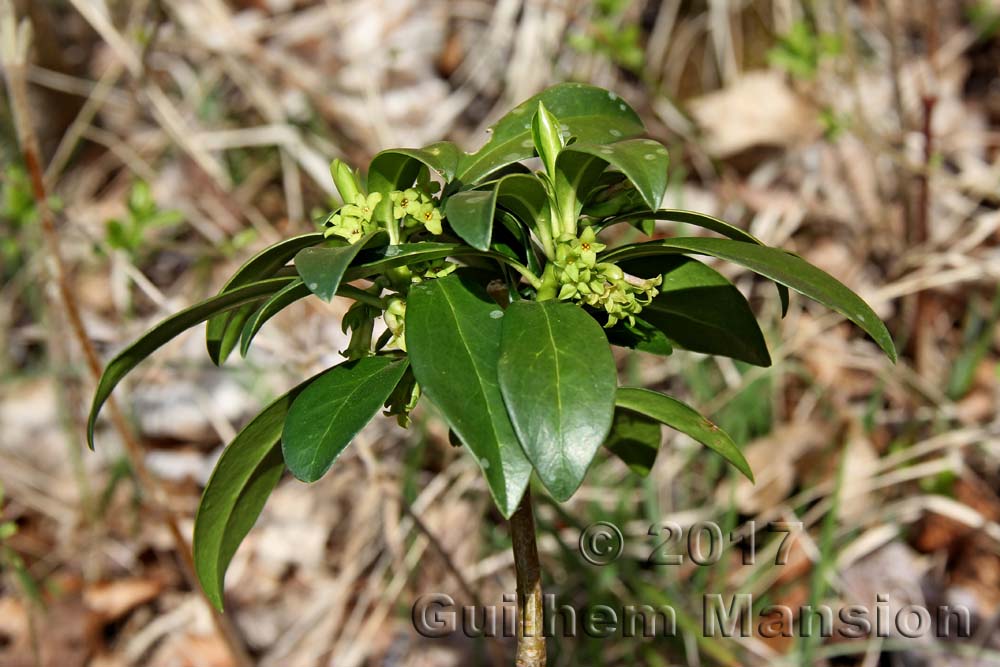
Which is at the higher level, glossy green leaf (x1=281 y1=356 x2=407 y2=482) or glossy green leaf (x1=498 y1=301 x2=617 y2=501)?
glossy green leaf (x1=498 y1=301 x2=617 y2=501)

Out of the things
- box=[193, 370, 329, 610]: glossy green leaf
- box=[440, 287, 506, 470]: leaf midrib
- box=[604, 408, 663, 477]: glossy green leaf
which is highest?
box=[440, 287, 506, 470]: leaf midrib

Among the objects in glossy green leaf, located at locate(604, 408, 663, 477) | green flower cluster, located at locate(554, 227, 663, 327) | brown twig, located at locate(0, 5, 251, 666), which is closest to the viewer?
green flower cluster, located at locate(554, 227, 663, 327)

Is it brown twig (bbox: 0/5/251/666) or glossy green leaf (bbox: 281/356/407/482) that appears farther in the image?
brown twig (bbox: 0/5/251/666)

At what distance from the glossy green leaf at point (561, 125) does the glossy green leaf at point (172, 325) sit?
9.0 inches

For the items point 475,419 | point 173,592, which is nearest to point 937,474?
point 475,419

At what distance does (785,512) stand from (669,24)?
5.46ft

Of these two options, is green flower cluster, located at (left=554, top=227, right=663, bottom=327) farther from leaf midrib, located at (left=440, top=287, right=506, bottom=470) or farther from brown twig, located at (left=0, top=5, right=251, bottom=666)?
brown twig, located at (left=0, top=5, right=251, bottom=666)

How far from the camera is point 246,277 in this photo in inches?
34.9

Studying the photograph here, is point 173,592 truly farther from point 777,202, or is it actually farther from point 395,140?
point 777,202

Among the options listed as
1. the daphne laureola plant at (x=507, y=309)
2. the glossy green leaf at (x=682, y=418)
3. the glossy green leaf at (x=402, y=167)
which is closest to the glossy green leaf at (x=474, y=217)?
the daphne laureola plant at (x=507, y=309)

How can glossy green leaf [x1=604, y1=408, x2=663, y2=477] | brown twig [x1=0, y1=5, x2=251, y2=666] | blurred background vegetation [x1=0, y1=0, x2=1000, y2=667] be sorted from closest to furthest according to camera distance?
glossy green leaf [x1=604, y1=408, x2=663, y2=477]
brown twig [x1=0, y1=5, x2=251, y2=666]
blurred background vegetation [x1=0, y1=0, x2=1000, y2=667]

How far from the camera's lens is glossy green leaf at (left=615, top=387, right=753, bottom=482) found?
0.83m

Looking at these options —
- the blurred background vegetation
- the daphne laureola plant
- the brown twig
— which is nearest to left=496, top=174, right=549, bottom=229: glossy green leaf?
the daphne laureola plant

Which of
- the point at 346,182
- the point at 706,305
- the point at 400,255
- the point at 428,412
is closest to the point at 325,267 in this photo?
the point at 400,255
